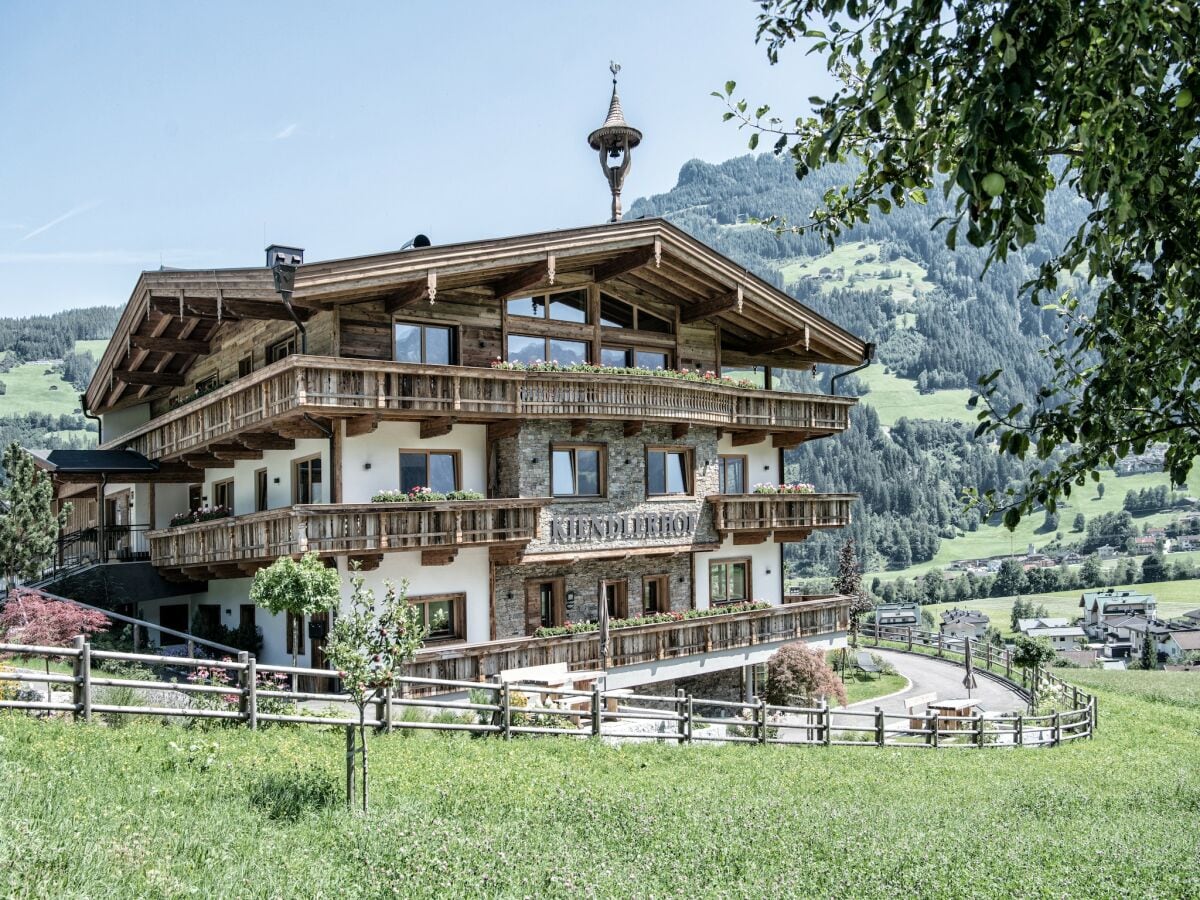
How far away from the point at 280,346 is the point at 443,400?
5742 millimetres

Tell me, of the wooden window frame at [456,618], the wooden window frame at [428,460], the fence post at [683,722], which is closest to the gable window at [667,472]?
the wooden window frame at [428,460]

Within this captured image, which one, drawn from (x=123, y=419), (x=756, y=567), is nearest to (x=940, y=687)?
(x=756, y=567)

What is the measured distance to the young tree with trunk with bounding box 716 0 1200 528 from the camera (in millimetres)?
4156

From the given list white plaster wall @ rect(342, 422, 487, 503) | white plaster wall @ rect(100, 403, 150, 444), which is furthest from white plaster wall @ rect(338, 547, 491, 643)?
white plaster wall @ rect(100, 403, 150, 444)

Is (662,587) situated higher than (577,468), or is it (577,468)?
(577,468)

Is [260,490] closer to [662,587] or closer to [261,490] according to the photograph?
[261,490]

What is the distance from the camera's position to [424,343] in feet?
72.6

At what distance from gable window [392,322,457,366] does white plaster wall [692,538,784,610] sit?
9.10 metres

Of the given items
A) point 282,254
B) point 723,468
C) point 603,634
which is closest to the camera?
point 603,634

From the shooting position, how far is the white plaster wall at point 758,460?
28416 mm

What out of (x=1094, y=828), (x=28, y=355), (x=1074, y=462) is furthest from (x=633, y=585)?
(x=28, y=355)

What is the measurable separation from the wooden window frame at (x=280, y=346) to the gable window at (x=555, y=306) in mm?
5144

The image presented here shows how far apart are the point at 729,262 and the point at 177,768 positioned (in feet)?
62.3

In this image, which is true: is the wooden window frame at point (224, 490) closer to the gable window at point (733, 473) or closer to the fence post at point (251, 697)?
the fence post at point (251, 697)
